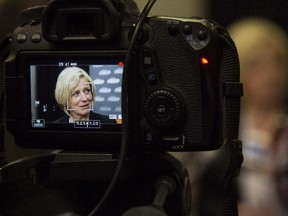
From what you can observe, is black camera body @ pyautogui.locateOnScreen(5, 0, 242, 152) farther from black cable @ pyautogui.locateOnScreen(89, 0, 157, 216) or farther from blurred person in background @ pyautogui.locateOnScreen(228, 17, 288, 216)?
blurred person in background @ pyautogui.locateOnScreen(228, 17, 288, 216)

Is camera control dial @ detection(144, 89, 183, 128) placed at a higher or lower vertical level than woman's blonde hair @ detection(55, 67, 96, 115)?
lower

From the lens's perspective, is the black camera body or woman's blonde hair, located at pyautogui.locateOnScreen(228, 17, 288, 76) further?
woman's blonde hair, located at pyautogui.locateOnScreen(228, 17, 288, 76)

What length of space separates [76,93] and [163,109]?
0.39 feet

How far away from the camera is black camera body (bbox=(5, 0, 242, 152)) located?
23.1 inches

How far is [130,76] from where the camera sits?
58 cm

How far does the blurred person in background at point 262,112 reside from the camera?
0.82 metres

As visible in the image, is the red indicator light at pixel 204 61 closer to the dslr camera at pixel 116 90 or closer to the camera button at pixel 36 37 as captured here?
the dslr camera at pixel 116 90

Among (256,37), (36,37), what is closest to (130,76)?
(36,37)

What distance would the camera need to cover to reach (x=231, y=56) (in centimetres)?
63

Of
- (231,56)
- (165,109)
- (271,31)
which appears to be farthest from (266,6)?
(165,109)

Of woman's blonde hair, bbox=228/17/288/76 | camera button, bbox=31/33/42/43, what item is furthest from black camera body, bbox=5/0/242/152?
woman's blonde hair, bbox=228/17/288/76

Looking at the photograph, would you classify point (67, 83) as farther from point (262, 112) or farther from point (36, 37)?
point (262, 112)

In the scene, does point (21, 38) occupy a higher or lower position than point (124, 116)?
higher

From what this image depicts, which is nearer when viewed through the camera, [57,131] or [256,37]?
[57,131]
